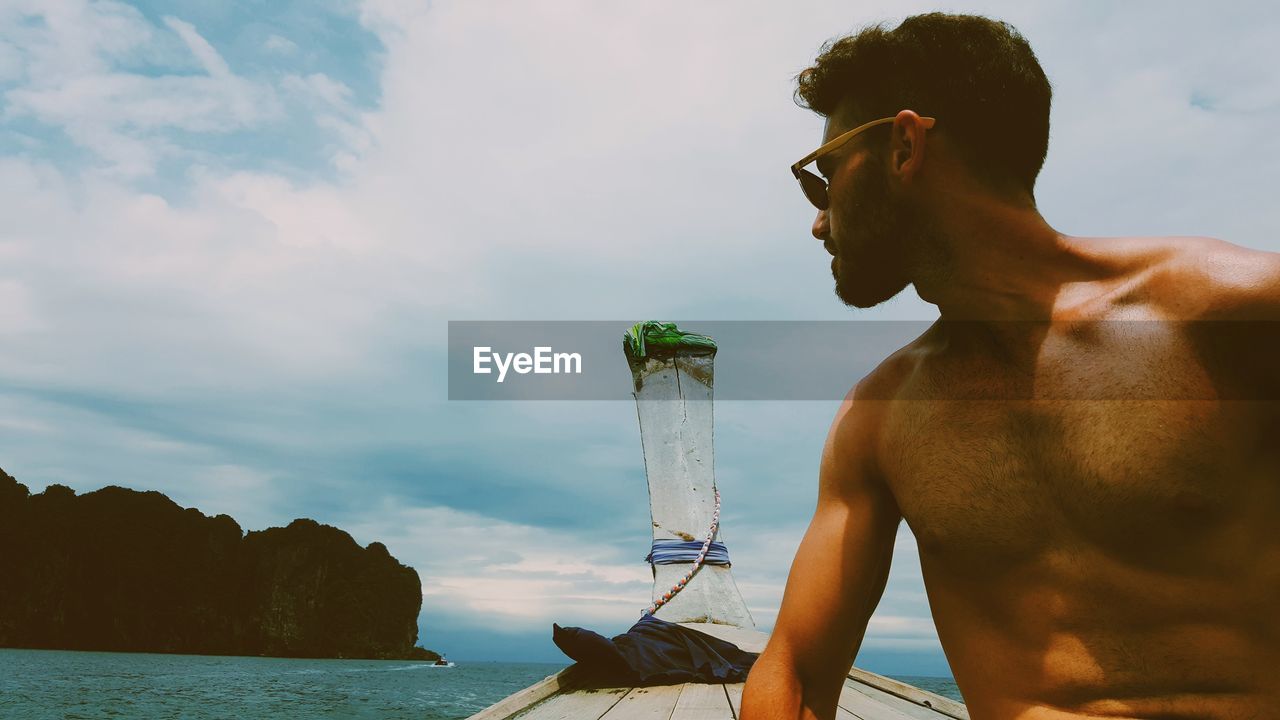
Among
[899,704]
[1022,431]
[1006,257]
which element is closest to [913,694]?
[899,704]

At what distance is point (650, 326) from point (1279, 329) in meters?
5.35

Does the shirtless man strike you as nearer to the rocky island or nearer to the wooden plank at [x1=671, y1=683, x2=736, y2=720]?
the wooden plank at [x1=671, y1=683, x2=736, y2=720]

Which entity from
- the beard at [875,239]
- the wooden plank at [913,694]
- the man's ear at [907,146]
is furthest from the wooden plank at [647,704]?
the man's ear at [907,146]

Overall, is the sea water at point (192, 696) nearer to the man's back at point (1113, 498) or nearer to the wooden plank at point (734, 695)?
the wooden plank at point (734, 695)

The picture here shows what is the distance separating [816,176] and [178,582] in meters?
111

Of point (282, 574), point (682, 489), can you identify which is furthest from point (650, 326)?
point (282, 574)

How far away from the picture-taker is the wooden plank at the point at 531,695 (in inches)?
163

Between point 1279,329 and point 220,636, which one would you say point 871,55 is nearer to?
point 1279,329

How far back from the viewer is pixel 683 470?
20.6 ft

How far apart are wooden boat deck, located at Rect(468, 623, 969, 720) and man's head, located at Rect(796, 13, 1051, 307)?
260cm

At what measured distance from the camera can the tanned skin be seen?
1.40m

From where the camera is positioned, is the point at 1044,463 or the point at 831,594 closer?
the point at 1044,463

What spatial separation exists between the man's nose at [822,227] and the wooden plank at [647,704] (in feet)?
8.88

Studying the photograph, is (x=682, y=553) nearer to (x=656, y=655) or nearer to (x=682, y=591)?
(x=682, y=591)
